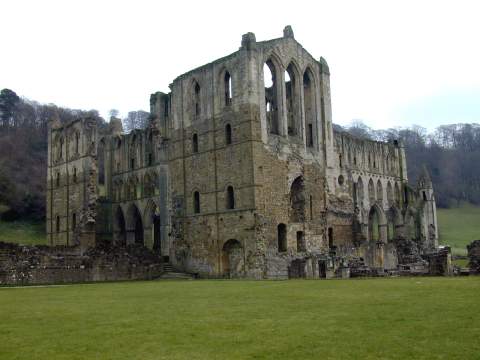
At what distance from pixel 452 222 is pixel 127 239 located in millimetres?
52263

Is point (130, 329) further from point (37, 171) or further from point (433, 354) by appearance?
point (37, 171)

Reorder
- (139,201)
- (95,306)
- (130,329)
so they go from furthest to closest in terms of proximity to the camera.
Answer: (139,201), (95,306), (130,329)

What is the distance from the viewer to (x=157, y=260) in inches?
1398

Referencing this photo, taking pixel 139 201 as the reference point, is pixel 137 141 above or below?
above

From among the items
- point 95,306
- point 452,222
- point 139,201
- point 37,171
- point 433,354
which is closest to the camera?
point 433,354

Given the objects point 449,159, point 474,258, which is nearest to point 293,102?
point 474,258

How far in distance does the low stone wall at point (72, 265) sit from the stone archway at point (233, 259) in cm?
424

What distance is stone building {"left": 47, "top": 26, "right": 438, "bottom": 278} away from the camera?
107ft

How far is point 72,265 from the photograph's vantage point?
101ft

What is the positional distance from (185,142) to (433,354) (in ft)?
99.1

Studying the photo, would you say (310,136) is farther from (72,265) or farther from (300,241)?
(72,265)

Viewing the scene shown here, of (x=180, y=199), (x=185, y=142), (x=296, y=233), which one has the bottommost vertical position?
(x=296, y=233)

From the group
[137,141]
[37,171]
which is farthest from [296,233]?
[37,171]

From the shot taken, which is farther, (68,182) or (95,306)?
(68,182)
